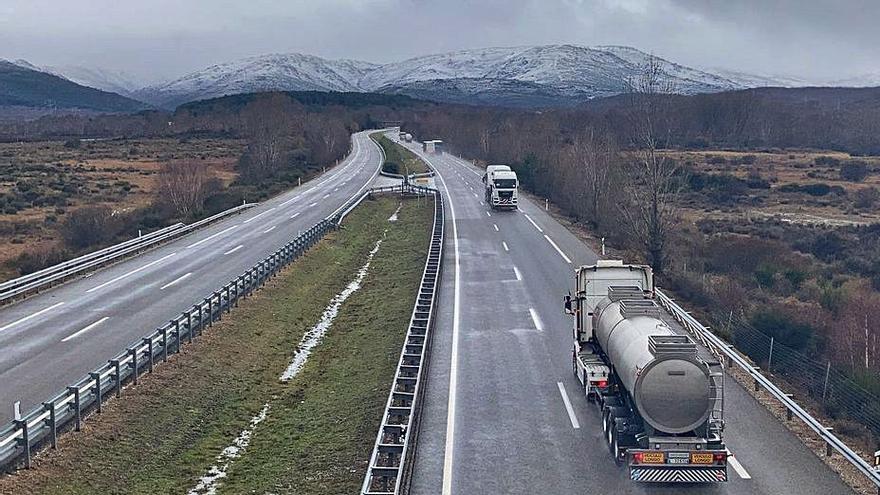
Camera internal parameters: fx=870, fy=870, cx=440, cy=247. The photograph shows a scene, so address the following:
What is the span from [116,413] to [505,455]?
8294 millimetres

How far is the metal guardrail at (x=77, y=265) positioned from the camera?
3124 cm

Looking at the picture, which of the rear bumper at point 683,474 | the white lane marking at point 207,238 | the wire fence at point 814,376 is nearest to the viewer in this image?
the rear bumper at point 683,474

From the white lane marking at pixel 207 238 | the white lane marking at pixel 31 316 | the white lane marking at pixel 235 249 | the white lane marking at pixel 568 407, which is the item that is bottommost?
the white lane marking at pixel 207 238

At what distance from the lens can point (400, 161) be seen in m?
112

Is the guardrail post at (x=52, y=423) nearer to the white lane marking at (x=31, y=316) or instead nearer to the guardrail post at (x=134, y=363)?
the guardrail post at (x=134, y=363)

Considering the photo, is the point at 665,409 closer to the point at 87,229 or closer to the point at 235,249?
the point at 235,249

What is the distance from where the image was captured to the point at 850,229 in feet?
199

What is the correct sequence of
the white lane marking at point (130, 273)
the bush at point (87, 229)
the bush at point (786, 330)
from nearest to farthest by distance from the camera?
1. the bush at point (786, 330)
2. the white lane marking at point (130, 273)
3. the bush at point (87, 229)

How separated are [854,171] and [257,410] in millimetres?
89301

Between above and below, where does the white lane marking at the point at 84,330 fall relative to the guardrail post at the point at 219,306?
below

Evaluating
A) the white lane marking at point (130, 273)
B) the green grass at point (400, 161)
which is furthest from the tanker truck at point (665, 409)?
the green grass at point (400, 161)

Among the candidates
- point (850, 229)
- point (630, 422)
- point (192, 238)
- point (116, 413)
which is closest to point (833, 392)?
point (630, 422)

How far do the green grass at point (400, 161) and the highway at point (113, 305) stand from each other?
42.7 m

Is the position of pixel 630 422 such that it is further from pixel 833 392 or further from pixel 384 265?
pixel 384 265
